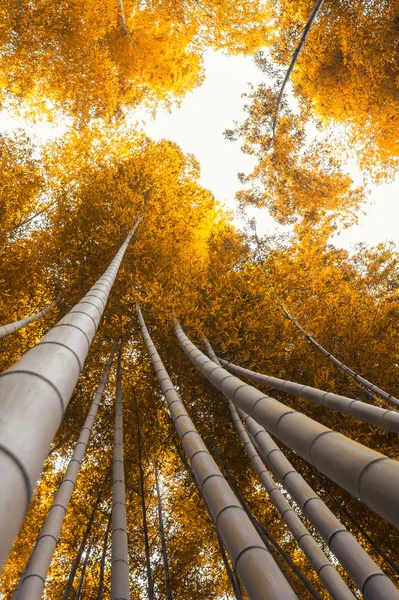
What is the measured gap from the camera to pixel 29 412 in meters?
1.02

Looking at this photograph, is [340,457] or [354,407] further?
[354,407]

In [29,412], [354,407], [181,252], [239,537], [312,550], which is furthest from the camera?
[181,252]

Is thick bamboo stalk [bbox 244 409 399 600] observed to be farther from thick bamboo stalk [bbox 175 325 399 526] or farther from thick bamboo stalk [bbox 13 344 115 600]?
thick bamboo stalk [bbox 13 344 115 600]

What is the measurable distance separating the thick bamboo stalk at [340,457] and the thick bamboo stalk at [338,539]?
1058 mm

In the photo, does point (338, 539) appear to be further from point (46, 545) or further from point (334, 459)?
point (46, 545)

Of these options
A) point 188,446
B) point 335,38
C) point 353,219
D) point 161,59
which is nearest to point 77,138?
point 161,59

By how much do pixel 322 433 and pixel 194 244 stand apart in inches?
329

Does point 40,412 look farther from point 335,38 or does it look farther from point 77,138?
point 77,138

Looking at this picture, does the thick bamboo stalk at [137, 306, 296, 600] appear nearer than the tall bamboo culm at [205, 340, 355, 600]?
Yes

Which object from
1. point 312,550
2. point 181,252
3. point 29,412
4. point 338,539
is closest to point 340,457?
point 29,412

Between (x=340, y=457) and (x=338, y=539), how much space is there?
1.47 metres

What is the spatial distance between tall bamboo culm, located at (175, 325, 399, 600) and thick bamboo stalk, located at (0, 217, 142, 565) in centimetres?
105

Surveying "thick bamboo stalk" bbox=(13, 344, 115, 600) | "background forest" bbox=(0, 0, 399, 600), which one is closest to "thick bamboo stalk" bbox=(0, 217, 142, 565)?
"thick bamboo stalk" bbox=(13, 344, 115, 600)

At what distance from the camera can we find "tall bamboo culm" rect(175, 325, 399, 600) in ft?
3.88
